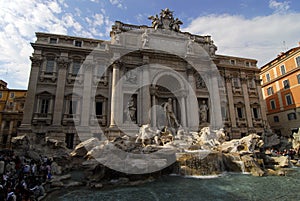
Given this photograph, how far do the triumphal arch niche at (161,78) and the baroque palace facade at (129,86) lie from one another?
9 cm

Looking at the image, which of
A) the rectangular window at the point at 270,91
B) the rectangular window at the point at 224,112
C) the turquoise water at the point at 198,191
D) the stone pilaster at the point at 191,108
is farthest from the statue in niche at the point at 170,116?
the rectangular window at the point at 270,91

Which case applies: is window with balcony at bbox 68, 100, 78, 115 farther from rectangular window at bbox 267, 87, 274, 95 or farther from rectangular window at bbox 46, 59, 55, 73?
rectangular window at bbox 267, 87, 274, 95

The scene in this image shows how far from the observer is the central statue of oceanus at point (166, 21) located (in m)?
20.6

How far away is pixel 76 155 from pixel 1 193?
7.62m

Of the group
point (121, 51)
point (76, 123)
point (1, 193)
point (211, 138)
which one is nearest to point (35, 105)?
point (76, 123)

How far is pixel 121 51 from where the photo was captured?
1800 cm

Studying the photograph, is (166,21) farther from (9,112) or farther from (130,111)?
(9,112)

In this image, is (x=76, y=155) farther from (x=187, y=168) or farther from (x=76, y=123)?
(x=187, y=168)

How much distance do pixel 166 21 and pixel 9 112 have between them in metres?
26.7

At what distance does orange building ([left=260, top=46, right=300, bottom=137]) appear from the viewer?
75.1ft

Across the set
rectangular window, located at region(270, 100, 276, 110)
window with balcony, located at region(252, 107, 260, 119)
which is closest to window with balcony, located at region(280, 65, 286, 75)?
rectangular window, located at region(270, 100, 276, 110)

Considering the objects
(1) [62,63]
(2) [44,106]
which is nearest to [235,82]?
(1) [62,63]

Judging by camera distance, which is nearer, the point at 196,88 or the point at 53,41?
the point at 53,41

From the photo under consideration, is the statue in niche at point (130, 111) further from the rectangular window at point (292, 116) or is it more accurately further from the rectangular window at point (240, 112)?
the rectangular window at point (292, 116)
